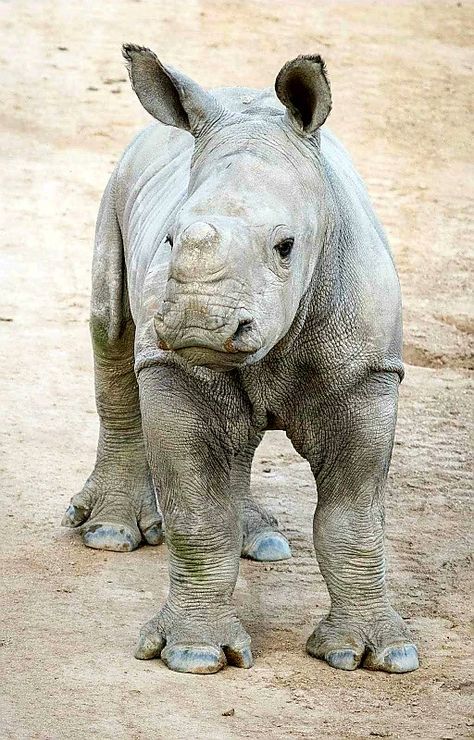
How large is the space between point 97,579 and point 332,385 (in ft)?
6.35

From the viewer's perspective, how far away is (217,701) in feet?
18.9

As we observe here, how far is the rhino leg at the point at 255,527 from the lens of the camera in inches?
286

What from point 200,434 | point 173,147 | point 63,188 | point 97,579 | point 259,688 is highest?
point 173,147

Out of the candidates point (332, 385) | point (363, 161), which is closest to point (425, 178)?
point (363, 161)

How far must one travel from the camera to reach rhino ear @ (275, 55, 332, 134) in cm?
518

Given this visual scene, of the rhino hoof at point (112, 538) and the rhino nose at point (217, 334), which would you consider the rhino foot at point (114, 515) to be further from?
the rhino nose at point (217, 334)

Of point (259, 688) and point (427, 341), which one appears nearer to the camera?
point (259, 688)

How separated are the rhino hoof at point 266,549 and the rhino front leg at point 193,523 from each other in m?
1.23

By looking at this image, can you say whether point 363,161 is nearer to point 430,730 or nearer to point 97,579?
point 97,579

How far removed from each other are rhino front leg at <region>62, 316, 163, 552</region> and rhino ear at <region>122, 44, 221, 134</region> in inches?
81.0

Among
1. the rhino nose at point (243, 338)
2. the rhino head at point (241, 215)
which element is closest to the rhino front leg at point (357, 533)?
the rhino head at point (241, 215)

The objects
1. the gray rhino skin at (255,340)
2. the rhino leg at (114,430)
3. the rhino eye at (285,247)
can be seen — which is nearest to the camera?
the gray rhino skin at (255,340)

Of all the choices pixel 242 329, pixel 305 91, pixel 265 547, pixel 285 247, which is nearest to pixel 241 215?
pixel 285 247

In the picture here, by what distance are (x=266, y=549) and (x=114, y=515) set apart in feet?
2.57
